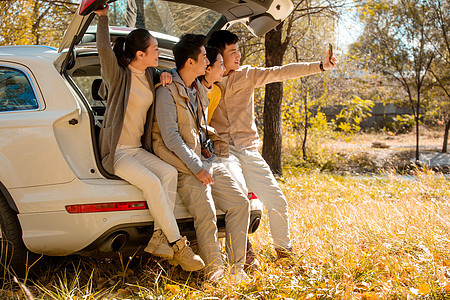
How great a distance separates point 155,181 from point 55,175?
2.20ft

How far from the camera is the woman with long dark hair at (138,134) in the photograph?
3.22 metres

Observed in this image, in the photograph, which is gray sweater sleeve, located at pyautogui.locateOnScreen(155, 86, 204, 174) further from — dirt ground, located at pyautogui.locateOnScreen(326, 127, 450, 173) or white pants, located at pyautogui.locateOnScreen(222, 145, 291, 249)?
dirt ground, located at pyautogui.locateOnScreen(326, 127, 450, 173)

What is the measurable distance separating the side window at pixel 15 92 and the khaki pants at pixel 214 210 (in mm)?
1185

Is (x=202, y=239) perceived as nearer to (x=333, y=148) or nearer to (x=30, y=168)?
(x=30, y=168)

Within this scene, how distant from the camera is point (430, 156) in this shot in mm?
15094

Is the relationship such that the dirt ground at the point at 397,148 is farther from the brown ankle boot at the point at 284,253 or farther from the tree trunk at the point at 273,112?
the brown ankle boot at the point at 284,253

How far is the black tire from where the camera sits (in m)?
3.22

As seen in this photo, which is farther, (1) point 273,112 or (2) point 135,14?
(1) point 273,112

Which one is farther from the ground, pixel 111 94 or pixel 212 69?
pixel 212 69

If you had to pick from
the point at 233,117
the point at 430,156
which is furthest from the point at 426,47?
the point at 233,117

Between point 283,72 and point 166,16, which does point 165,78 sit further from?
point 166,16

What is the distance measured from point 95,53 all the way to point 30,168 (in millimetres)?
1108

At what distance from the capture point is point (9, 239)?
323cm

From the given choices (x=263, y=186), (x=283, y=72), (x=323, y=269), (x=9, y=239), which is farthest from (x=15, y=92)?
Answer: (x=323, y=269)
